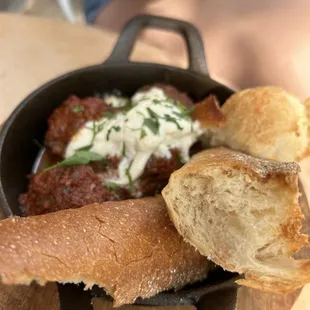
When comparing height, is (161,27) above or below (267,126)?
above

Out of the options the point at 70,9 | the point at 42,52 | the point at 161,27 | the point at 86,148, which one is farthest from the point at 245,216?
the point at 70,9

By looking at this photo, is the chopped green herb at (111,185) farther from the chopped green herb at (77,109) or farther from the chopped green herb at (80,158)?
the chopped green herb at (77,109)

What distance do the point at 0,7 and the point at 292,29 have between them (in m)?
1.67

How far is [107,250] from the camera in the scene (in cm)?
101

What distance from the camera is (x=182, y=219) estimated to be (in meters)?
1.06

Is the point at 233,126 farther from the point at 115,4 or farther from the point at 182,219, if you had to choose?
the point at 115,4

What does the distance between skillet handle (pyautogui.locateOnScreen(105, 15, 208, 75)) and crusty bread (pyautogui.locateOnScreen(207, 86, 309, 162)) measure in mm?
255

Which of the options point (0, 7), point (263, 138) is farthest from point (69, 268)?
point (0, 7)

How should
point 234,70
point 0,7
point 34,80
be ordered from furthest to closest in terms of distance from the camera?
point 0,7 → point 234,70 → point 34,80

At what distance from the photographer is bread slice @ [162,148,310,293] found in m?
0.98

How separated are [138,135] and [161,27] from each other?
54 centimetres

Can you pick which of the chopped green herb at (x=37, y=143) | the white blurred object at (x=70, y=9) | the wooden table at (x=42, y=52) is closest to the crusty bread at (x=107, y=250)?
the chopped green herb at (x=37, y=143)

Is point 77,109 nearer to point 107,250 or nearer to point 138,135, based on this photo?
point 138,135

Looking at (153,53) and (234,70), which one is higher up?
(153,53)
